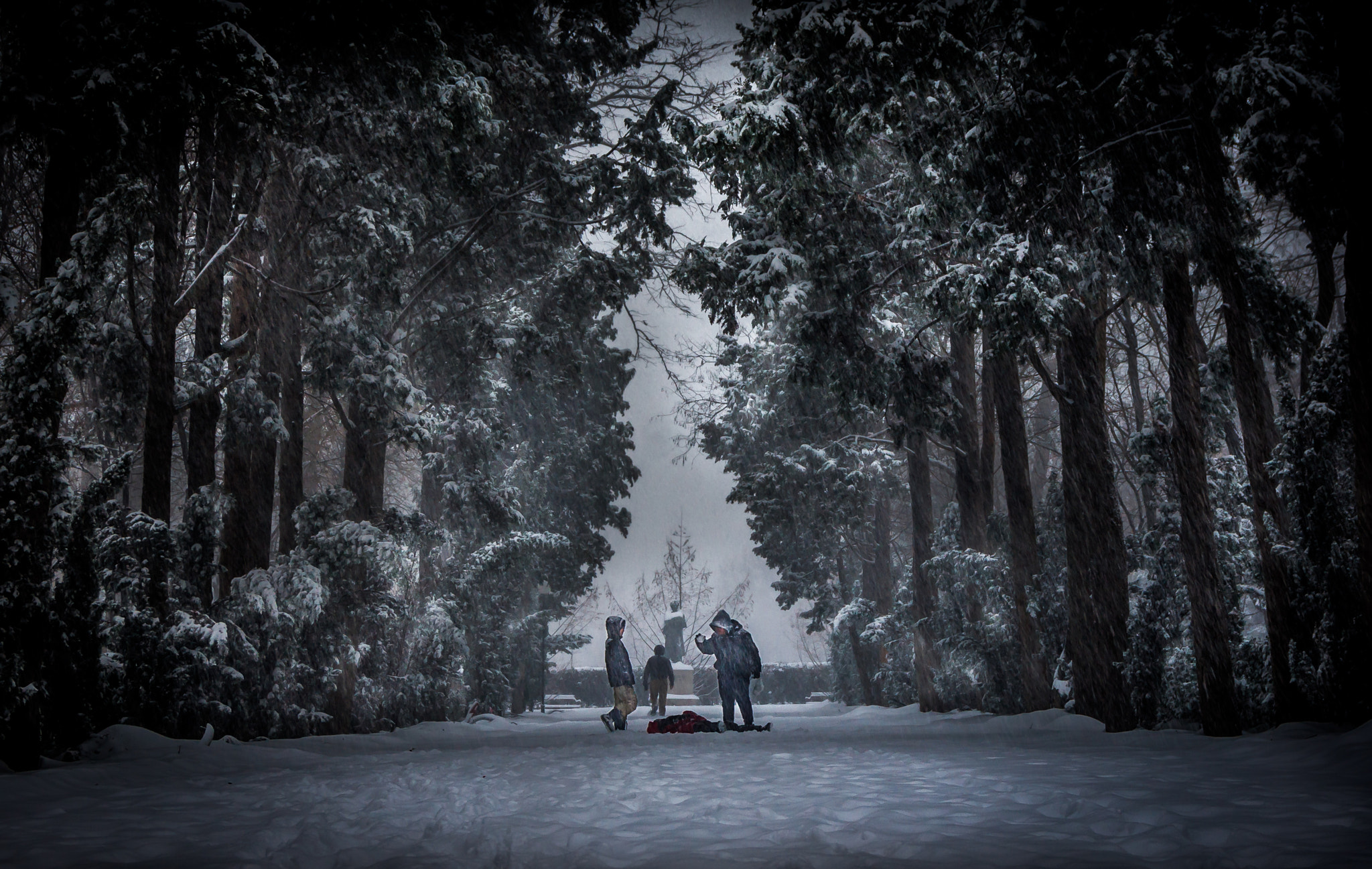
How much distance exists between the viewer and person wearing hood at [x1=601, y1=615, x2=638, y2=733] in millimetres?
15453

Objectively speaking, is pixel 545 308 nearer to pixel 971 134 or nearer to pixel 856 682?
pixel 971 134

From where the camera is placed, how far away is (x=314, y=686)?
39.9 feet

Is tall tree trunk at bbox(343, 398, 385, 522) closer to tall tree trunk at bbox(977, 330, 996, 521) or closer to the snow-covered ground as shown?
the snow-covered ground

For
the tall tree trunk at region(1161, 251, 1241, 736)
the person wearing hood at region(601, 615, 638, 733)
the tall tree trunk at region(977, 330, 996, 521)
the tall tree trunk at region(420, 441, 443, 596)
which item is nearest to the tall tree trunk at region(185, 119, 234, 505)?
the tall tree trunk at region(420, 441, 443, 596)

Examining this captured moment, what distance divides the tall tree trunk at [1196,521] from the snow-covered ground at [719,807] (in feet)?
1.90

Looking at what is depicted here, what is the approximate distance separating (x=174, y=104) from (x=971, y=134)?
7481mm

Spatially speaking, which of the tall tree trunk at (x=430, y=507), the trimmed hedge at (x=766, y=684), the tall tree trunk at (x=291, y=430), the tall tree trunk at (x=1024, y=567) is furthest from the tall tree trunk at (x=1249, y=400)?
the trimmed hedge at (x=766, y=684)

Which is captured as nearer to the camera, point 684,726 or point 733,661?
point 684,726

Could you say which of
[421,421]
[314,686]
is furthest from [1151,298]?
[314,686]

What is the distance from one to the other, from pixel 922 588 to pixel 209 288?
14095mm

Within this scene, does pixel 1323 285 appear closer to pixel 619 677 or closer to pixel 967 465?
pixel 967 465

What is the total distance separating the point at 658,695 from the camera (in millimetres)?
22719

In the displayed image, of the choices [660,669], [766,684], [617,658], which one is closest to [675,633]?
[766,684]

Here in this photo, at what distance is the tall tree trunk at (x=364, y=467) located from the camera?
611 inches
